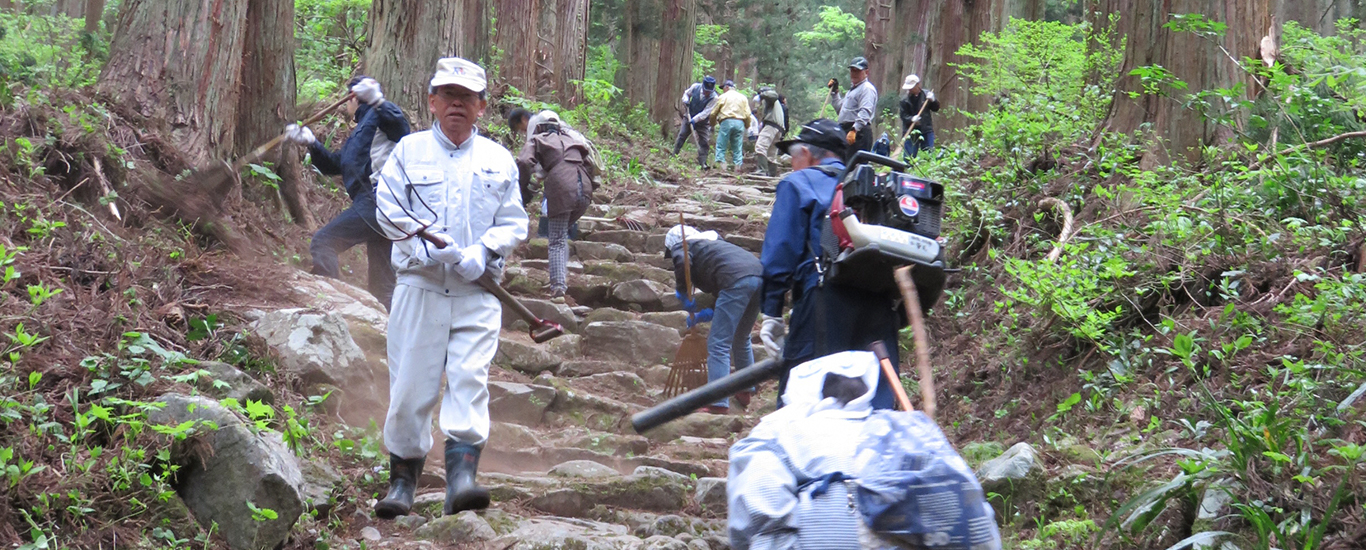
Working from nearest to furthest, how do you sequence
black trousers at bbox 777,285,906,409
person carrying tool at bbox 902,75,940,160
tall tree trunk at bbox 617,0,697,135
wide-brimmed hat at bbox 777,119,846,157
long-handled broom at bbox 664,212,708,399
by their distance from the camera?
black trousers at bbox 777,285,906,409, wide-brimmed hat at bbox 777,119,846,157, long-handled broom at bbox 664,212,708,399, person carrying tool at bbox 902,75,940,160, tall tree trunk at bbox 617,0,697,135

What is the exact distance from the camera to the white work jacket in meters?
4.89

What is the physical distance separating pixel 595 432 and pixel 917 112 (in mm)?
10605

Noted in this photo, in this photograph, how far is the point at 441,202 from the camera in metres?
4.94

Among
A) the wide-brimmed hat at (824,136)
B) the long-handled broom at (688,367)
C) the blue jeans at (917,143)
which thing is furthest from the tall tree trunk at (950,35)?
the wide-brimmed hat at (824,136)

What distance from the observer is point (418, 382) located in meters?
4.92

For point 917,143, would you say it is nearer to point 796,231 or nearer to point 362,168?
point 362,168

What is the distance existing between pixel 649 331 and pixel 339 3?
1145 centimetres

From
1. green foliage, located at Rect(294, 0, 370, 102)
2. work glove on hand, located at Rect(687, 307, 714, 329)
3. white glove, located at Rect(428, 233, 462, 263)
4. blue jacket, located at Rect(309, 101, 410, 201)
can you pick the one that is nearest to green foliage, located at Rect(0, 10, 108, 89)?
blue jacket, located at Rect(309, 101, 410, 201)

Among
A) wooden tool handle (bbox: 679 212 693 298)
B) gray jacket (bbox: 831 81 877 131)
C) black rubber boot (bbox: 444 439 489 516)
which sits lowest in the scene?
black rubber boot (bbox: 444 439 489 516)

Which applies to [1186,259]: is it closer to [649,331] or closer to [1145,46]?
[1145,46]

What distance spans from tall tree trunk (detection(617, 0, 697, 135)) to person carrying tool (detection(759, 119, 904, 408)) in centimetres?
1671

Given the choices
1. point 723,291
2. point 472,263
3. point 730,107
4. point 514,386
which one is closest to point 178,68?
point 514,386

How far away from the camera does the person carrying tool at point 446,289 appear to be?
16.1 ft

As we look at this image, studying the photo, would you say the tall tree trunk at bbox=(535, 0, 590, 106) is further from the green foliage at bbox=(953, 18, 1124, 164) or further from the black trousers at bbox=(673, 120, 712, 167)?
the green foliage at bbox=(953, 18, 1124, 164)
